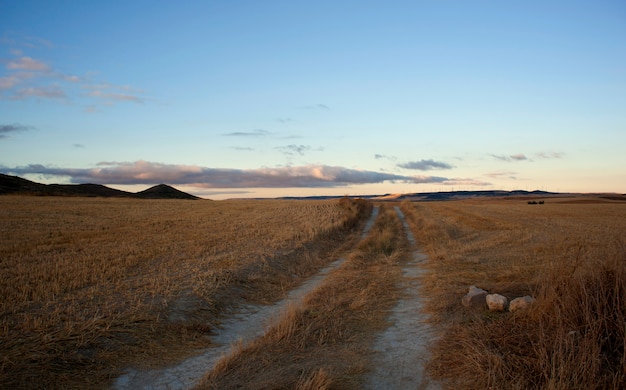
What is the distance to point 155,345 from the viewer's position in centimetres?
802

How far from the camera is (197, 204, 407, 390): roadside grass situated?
6215mm

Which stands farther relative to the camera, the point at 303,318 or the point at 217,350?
the point at 303,318

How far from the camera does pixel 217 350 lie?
8.07 meters

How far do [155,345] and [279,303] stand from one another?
4.18m

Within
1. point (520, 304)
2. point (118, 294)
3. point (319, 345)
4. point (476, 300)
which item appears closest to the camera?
point (319, 345)

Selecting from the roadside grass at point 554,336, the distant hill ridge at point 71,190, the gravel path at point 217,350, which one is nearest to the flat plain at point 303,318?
the roadside grass at point 554,336

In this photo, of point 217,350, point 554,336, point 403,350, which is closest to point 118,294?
point 217,350

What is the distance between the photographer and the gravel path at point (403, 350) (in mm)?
6461

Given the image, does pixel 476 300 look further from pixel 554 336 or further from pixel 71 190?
pixel 71 190

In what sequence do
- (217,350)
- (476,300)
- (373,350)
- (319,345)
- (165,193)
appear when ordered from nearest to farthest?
(373,350)
(319,345)
(217,350)
(476,300)
(165,193)

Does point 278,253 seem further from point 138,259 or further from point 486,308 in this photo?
point 486,308

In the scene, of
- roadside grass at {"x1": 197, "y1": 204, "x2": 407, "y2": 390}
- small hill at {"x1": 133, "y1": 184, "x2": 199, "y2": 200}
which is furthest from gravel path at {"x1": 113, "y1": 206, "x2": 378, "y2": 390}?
small hill at {"x1": 133, "y1": 184, "x2": 199, "y2": 200}

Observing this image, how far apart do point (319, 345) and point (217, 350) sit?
1894 mm

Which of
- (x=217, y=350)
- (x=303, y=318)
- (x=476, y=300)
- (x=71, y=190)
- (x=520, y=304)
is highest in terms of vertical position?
(x=71, y=190)
